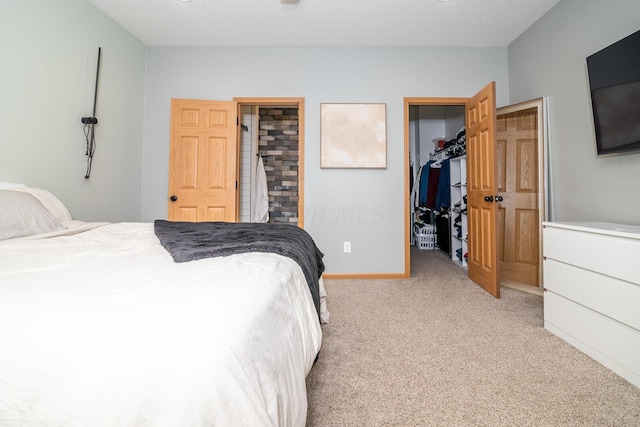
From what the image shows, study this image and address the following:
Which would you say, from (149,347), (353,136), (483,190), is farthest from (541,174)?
(149,347)

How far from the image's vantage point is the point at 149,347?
0.47 metres

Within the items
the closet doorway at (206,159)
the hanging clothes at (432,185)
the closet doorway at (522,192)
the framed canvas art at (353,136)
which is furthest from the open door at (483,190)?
Result: the closet doorway at (206,159)

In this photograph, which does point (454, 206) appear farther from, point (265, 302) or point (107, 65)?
point (107, 65)

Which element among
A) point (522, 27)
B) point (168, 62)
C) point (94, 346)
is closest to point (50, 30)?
point (168, 62)

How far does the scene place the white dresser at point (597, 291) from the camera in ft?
4.63

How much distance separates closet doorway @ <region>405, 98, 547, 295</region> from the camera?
2736mm

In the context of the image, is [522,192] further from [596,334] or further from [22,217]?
[22,217]

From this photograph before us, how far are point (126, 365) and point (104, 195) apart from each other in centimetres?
296

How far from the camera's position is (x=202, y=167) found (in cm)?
317

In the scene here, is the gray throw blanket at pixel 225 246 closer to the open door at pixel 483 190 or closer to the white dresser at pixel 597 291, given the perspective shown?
the white dresser at pixel 597 291

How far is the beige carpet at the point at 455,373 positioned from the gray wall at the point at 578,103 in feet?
3.13

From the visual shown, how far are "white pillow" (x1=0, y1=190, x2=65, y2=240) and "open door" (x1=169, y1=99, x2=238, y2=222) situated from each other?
5.18 feet

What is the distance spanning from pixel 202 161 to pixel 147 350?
118 inches

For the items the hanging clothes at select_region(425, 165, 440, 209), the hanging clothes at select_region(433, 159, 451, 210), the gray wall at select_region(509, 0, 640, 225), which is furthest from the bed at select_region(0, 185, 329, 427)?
the hanging clothes at select_region(425, 165, 440, 209)
